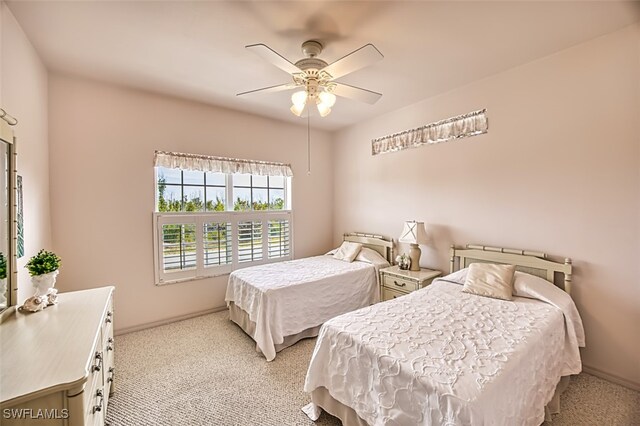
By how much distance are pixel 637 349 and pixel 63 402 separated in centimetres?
362

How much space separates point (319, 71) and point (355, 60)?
348mm

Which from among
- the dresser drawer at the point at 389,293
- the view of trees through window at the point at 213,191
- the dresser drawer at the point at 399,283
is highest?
the view of trees through window at the point at 213,191

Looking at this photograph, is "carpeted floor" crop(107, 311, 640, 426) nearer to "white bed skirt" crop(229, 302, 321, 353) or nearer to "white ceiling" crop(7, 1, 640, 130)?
"white bed skirt" crop(229, 302, 321, 353)

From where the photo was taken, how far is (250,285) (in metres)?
2.92

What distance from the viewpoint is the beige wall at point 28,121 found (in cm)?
180

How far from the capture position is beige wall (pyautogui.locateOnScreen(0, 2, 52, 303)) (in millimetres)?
1797

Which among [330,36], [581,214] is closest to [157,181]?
[330,36]

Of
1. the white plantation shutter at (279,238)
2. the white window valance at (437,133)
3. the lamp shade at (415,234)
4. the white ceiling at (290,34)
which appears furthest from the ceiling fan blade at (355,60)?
the white plantation shutter at (279,238)

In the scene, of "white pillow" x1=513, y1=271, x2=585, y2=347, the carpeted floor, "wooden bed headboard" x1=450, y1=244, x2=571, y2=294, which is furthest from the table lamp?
the carpeted floor

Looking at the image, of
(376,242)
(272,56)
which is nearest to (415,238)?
(376,242)

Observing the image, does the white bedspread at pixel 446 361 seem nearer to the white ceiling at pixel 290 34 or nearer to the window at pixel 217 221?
the white ceiling at pixel 290 34

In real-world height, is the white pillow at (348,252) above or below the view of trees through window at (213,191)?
below

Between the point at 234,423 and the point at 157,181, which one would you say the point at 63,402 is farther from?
the point at 157,181

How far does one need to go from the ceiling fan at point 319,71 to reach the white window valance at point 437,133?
1310 millimetres
